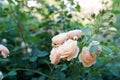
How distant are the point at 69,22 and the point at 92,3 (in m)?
0.30

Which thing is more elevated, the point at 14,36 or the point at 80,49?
the point at 80,49

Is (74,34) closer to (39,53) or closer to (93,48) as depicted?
(93,48)

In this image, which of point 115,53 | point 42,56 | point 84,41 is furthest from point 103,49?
point 42,56

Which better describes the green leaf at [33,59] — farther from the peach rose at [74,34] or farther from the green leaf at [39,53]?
the peach rose at [74,34]

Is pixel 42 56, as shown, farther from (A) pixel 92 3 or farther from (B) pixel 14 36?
(A) pixel 92 3

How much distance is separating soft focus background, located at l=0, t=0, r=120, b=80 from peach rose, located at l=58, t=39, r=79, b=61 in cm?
6

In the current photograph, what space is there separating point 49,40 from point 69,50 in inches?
29.8

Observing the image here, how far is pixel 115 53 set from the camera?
133 cm

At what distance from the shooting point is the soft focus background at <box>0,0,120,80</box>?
1273mm

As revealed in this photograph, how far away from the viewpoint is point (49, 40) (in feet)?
6.05

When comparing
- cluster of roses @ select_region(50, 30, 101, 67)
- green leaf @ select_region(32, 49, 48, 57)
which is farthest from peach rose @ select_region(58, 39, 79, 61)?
green leaf @ select_region(32, 49, 48, 57)

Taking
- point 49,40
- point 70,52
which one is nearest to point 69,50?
point 70,52

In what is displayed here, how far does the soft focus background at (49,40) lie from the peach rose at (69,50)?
0.06 m

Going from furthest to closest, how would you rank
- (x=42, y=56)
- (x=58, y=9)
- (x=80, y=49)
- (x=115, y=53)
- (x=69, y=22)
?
(x=58, y=9)
(x=69, y=22)
(x=42, y=56)
(x=115, y=53)
(x=80, y=49)
